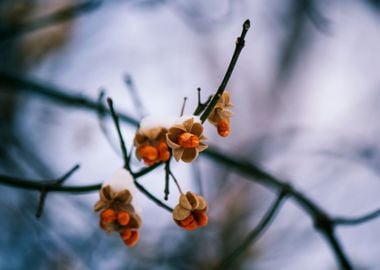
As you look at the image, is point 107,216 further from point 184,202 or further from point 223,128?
point 223,128

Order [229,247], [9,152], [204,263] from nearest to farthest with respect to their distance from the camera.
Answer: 1. [9,152]
2. [204,263]
3. [229,247]

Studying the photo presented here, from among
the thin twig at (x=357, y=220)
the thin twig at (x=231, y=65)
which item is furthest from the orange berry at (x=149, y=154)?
the thin twig at (x=357, y=220)

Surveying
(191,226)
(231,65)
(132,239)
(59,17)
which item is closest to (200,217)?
(191,226)

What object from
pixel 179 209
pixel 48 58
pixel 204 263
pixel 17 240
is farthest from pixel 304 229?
pixel 179 209

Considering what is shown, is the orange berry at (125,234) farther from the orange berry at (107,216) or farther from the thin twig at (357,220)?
the thin twig at (357,220)

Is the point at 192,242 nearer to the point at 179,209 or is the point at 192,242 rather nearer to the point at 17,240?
the point at 17,240

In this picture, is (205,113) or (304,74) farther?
(304,74)
